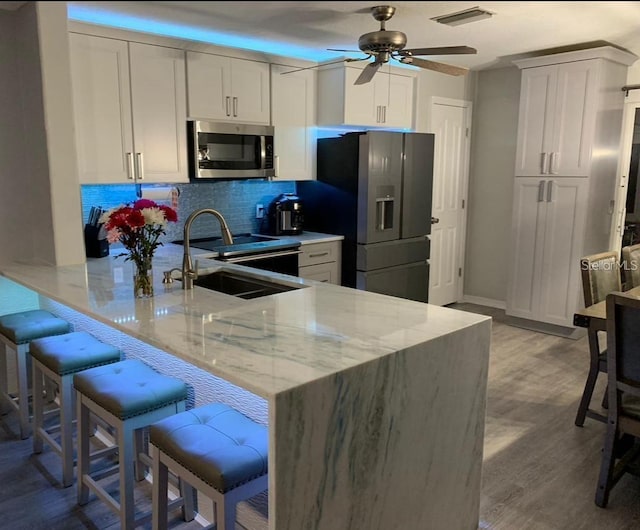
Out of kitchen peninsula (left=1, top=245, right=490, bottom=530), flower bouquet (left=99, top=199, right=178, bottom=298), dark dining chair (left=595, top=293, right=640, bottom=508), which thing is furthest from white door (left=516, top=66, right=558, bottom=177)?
flower bouquet (left=99, top=199, right=178, bottom=298)

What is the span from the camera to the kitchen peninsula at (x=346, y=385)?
1.40 meters

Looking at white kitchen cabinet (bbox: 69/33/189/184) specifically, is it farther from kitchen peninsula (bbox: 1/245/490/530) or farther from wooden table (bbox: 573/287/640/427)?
wooden table (bbox: 573/287/640/427)

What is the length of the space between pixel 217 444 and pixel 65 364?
3.34 feet

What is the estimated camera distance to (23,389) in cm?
265

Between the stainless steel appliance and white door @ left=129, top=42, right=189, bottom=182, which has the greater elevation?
white door @ left=129, top=42, right=189, bottom=182

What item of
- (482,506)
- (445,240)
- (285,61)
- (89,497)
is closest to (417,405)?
(482,506)

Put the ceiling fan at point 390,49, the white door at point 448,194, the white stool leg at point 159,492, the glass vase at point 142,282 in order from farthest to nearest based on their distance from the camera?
the white door at point 448,194 → the ceiling fan at point 390,49 → the glass vase at point 142,282 → the white stool leg at point 159,492

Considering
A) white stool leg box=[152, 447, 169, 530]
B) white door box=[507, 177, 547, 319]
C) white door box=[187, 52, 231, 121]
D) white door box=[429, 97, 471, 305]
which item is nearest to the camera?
white stool leg box=[152, 447, 169, 530]

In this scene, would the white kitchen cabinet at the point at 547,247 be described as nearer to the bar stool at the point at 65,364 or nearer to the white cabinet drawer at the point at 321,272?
the white cabinet drawer at the point at 321,272

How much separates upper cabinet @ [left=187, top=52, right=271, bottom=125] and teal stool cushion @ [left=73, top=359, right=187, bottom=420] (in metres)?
2.09

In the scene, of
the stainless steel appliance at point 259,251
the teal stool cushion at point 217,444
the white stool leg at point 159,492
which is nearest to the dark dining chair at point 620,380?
the teal stool cushion at point 217,444

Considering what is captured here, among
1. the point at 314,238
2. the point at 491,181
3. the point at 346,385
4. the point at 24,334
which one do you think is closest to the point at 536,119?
the point at 491,181

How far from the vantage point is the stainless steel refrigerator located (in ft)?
13.5

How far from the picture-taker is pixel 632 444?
2.62 meters
